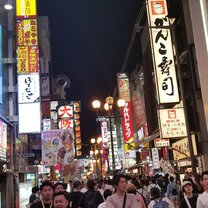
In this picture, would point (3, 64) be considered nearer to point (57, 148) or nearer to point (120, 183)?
point (57, 148)

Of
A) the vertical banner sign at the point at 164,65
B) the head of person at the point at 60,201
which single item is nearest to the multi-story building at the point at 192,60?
the vertical banner sign at the point at 164,65

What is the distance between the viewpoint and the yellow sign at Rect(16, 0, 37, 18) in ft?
78.9

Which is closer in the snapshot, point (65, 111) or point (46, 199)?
point (46, 199)

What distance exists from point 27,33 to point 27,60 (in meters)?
1.95

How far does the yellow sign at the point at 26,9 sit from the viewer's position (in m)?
24.0

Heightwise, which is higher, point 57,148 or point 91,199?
point 57,148

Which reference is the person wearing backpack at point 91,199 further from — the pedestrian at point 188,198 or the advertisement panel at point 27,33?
the advertisement panel at point 27,33

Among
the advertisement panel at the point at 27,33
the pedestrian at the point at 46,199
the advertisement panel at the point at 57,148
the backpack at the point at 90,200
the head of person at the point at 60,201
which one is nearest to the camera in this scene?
the head of person at the point at 60,201

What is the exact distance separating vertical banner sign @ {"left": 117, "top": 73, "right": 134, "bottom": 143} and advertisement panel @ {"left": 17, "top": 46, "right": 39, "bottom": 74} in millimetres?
24366

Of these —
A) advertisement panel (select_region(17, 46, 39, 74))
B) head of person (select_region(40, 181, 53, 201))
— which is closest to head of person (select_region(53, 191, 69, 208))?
head of person (select_region(40, 181, 53, 201))

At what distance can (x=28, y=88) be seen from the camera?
886 inches

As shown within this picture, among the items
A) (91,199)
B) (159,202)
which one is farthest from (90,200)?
(159,202)

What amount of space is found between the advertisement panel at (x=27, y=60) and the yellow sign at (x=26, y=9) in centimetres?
272

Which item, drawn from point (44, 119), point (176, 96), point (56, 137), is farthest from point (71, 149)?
point (44, 119)
